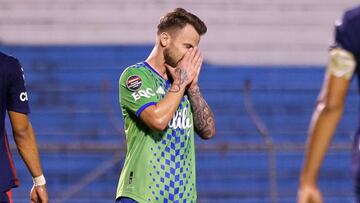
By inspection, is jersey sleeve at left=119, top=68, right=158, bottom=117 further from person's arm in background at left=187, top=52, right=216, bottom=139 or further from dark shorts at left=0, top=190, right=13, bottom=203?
dark shorts at left=0, top=190, right=13, bottom=203

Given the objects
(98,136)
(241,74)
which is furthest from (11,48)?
(241,74)

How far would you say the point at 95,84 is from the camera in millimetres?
11609

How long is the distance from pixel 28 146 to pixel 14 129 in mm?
135

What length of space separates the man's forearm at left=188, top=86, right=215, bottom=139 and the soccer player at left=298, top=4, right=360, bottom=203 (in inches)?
80.8

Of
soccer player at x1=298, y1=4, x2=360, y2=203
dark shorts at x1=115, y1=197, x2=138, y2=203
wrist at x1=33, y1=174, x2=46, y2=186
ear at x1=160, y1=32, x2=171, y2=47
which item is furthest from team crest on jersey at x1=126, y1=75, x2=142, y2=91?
Answer: soccer player at x1=298, y1=4, x2=360, y2=203

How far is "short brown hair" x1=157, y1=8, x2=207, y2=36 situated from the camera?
5.77 meters

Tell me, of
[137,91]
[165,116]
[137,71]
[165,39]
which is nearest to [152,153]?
[165,116]

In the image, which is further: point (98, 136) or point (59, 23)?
point (59, 23)

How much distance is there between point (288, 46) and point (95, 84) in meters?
2.45

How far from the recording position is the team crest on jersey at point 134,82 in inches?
223

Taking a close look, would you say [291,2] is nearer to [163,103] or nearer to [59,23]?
[59,23]

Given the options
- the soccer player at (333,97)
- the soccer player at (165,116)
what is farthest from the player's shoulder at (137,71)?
the soccer player at (333,97)

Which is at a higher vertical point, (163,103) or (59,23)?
(163,103)

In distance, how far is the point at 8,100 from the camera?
19.3 feet
